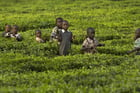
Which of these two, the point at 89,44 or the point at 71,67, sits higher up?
the point at 89,44

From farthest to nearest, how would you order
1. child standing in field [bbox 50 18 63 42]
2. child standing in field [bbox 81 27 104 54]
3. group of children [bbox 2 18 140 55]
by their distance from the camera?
1. child standing in field [bbox 50 18 63 42]
2. child standing in field [bbox 81 27 104 54]
3. group of children [bbox 2 18 140 55]

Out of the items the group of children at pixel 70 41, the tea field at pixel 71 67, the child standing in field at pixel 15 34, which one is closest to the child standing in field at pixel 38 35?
the tea field at pixel 71 67

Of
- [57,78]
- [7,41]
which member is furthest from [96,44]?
[7,41]

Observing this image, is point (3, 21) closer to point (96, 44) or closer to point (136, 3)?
point (96, 44)

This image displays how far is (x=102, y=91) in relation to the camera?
33.7 feet

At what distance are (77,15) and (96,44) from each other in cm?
1630

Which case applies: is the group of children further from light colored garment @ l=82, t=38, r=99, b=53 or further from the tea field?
the tea field

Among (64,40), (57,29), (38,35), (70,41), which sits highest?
(57,29)

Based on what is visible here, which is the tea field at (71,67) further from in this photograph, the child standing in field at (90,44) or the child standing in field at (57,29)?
the child standing in field at (90,44)

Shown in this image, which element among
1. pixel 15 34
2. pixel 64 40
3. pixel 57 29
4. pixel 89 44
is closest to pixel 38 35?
pixel 15 34

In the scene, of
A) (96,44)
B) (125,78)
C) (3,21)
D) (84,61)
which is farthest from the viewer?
(3,21)

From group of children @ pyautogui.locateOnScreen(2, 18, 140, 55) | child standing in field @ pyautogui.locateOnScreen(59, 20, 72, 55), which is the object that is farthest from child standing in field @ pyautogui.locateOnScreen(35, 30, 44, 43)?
child standing in field @ pyautogui.locateOnScreen(59, 20, 72, 55)

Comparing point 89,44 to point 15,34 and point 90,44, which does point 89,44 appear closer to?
point 90,44

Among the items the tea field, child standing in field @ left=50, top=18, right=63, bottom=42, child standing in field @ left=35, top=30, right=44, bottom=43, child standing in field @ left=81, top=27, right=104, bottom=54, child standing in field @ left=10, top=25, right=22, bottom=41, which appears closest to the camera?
the tea field
